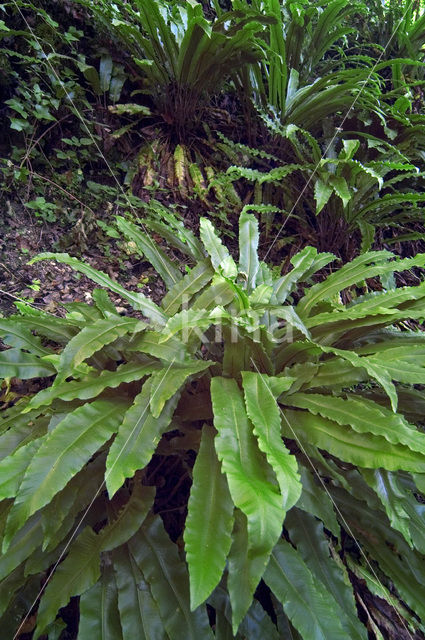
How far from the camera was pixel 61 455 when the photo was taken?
38.0 inches

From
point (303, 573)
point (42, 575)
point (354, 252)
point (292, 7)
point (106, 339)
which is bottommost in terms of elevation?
point (42, 575)

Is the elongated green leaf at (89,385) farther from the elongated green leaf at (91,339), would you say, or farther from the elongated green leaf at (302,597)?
the elongated green leaf at (302,597)

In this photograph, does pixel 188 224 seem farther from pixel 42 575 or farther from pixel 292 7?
pixel 42 575

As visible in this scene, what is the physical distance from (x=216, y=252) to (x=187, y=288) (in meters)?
0.20

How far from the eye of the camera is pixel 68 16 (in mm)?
2527

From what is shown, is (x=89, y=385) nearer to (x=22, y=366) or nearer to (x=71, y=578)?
(x=22, y=366)

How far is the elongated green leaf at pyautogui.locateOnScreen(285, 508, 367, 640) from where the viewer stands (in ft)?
3.25

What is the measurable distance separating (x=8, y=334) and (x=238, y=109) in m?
2.67

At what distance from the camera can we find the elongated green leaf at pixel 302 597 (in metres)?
0.90

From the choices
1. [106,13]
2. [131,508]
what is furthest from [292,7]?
[131,508]

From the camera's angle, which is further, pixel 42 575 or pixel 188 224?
pixel 188 224

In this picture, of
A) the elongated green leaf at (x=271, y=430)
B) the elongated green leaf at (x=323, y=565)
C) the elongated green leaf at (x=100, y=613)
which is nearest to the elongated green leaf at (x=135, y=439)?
the elongated green leaf at (x=271, y=430)

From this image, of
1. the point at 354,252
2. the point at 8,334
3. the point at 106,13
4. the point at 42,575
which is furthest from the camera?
the point at 354,252

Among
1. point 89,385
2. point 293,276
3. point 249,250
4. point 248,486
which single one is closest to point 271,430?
point 248,486
